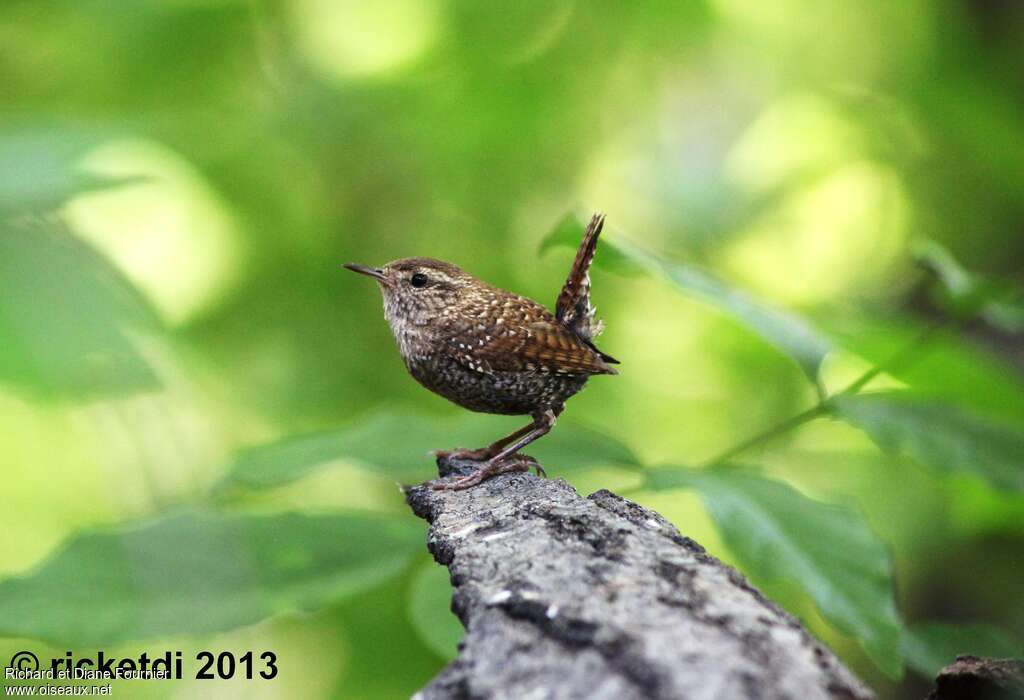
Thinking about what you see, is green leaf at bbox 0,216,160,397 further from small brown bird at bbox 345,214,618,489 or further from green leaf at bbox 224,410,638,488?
small brown bird at bbox 345,214,618,489

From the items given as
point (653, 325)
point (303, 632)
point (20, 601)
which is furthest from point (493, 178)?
point (20, 601)

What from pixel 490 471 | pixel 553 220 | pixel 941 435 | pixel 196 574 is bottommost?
pixel 196 574

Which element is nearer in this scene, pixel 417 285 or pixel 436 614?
pixel 436 614

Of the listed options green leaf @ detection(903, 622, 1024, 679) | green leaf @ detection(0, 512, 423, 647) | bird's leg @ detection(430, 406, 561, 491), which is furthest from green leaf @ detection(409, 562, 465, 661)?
green leaf @ detection(903, 622, 1024, 679)

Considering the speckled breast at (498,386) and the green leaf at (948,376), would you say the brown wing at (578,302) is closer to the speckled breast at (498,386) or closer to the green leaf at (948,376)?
the speckled breast at (498,386)

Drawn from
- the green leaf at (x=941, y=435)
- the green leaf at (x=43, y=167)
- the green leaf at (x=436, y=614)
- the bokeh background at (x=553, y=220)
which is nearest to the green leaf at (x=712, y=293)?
the bokeh background at (x=553, y=220)

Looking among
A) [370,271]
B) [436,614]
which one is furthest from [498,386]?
[436,614]

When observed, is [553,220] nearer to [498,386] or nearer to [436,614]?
[498,386]
